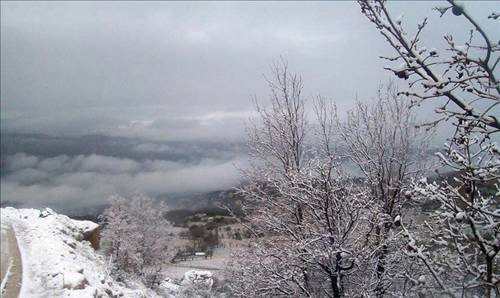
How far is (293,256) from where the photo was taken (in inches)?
413

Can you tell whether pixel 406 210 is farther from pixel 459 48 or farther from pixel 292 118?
pixel 459 48

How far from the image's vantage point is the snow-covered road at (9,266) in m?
11.4

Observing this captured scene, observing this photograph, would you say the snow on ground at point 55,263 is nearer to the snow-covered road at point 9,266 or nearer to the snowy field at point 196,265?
the snow-covered road at point 9,266

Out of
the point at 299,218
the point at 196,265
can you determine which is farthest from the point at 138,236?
the point at 299,218

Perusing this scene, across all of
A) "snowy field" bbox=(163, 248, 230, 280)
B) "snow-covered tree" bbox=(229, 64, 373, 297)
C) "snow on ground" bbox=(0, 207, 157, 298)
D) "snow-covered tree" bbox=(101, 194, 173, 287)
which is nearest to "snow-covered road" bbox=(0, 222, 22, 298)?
"snow on ground" bbox=(0, 207, 157, 298)

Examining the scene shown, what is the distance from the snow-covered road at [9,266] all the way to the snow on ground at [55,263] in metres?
0.18

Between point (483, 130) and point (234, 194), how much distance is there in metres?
11.5

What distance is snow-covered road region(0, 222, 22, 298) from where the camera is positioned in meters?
11.4

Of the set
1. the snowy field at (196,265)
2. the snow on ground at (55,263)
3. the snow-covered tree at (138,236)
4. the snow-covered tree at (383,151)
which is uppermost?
the snow-covered tree at (383,151)

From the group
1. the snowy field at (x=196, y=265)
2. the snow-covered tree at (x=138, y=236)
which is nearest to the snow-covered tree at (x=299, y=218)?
the snow-covered tree at (x=138, y=236)

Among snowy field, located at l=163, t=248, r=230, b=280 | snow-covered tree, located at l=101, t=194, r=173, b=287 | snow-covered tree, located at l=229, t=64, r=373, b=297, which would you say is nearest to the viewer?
snow-covered tree, located at l=229, t=64, r=373, b=297

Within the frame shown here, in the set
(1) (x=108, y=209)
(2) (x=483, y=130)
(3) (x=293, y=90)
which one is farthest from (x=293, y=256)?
(1) (x=108, y=209)

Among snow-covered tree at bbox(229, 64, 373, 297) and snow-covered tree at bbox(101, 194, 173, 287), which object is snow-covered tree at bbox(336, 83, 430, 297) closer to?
snow-covered tree at bbox(229, 64, 373, 297)

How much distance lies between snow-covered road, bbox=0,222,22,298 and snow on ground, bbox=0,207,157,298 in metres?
0.18
